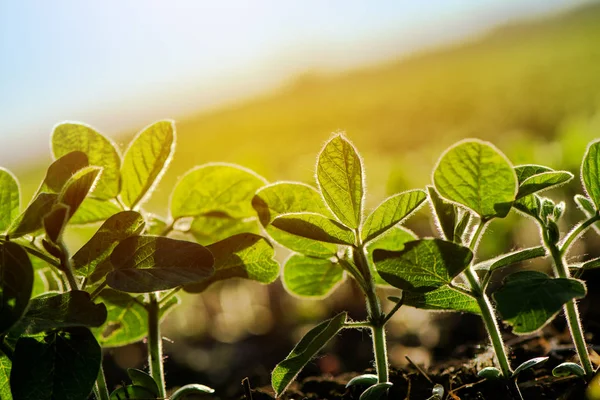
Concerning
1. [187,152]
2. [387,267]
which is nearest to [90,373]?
[387,267]

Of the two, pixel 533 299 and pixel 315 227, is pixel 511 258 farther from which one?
pixel 315 227

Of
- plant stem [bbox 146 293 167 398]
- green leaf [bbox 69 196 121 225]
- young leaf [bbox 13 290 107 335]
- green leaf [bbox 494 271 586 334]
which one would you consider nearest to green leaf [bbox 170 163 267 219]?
green leaf [bbox 69 196 121 225]

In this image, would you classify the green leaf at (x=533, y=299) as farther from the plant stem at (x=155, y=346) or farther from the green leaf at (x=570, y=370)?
the plant stem at (x=155, y=346)

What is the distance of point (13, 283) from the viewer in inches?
40.0

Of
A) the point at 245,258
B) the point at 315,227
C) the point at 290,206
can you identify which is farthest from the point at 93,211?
the point at 315,227

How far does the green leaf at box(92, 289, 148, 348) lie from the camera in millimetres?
1482

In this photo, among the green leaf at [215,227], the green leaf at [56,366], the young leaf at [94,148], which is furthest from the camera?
the green leaf at [215,227]

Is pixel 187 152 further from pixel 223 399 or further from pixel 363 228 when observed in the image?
pixel 363 228

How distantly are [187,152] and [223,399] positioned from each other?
8815 millimetres

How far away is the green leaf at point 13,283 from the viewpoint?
0.99 meters

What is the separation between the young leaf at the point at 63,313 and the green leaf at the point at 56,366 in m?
0.05

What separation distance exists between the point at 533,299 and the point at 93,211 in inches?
40.1

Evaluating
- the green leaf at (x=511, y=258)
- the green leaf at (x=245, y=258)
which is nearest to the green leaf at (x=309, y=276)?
the green leaf at (x=245, y=258)

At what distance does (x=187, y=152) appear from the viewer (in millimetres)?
10422
